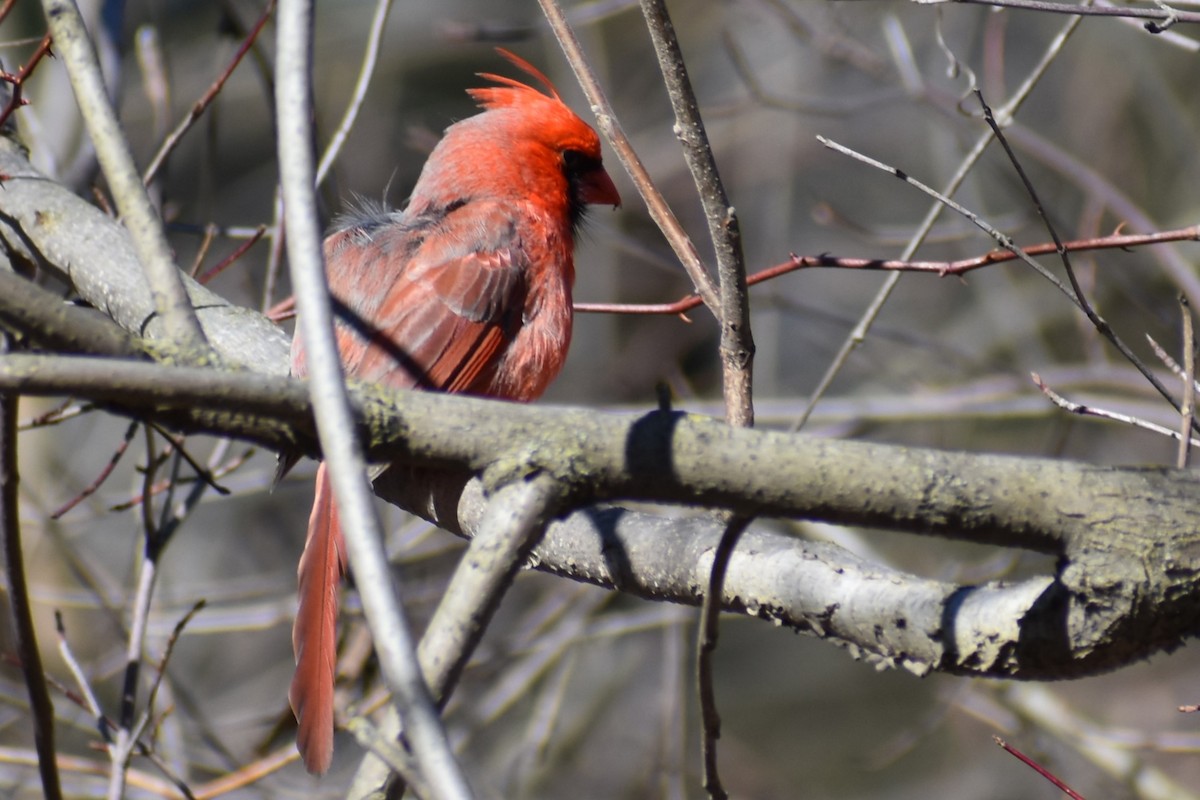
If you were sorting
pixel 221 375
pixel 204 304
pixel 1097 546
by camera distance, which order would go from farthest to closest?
pixel 204 304
pixel 1097 546
pixel 221 375

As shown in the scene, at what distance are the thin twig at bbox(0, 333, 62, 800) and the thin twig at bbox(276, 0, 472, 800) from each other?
1.05 meters

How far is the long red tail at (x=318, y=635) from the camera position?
209cm

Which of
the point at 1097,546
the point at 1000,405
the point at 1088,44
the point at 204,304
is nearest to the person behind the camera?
the point at 1097,546

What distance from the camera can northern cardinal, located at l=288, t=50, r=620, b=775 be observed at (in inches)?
98.6

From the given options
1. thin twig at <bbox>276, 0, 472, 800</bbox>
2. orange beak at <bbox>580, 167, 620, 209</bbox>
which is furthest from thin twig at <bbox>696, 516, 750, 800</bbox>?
orange beak at <bbox>580, 167, 620, 209</bbox>

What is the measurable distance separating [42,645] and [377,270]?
355 cm

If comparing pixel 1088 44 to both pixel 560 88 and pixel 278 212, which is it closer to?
pixel 560 88

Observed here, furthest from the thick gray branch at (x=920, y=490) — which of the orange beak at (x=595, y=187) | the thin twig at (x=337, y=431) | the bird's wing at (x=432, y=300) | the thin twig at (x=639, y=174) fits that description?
the orange beak at (x=595, y=187)

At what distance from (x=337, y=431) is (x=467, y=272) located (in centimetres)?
196

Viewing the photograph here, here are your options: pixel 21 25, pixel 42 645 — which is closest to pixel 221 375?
pixel 42 645

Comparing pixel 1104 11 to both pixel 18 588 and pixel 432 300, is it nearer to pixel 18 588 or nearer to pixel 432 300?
pixel 432 300

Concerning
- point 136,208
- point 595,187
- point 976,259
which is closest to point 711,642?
point 136,208

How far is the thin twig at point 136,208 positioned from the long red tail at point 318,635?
34.9 inches

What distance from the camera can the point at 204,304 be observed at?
104 inches
